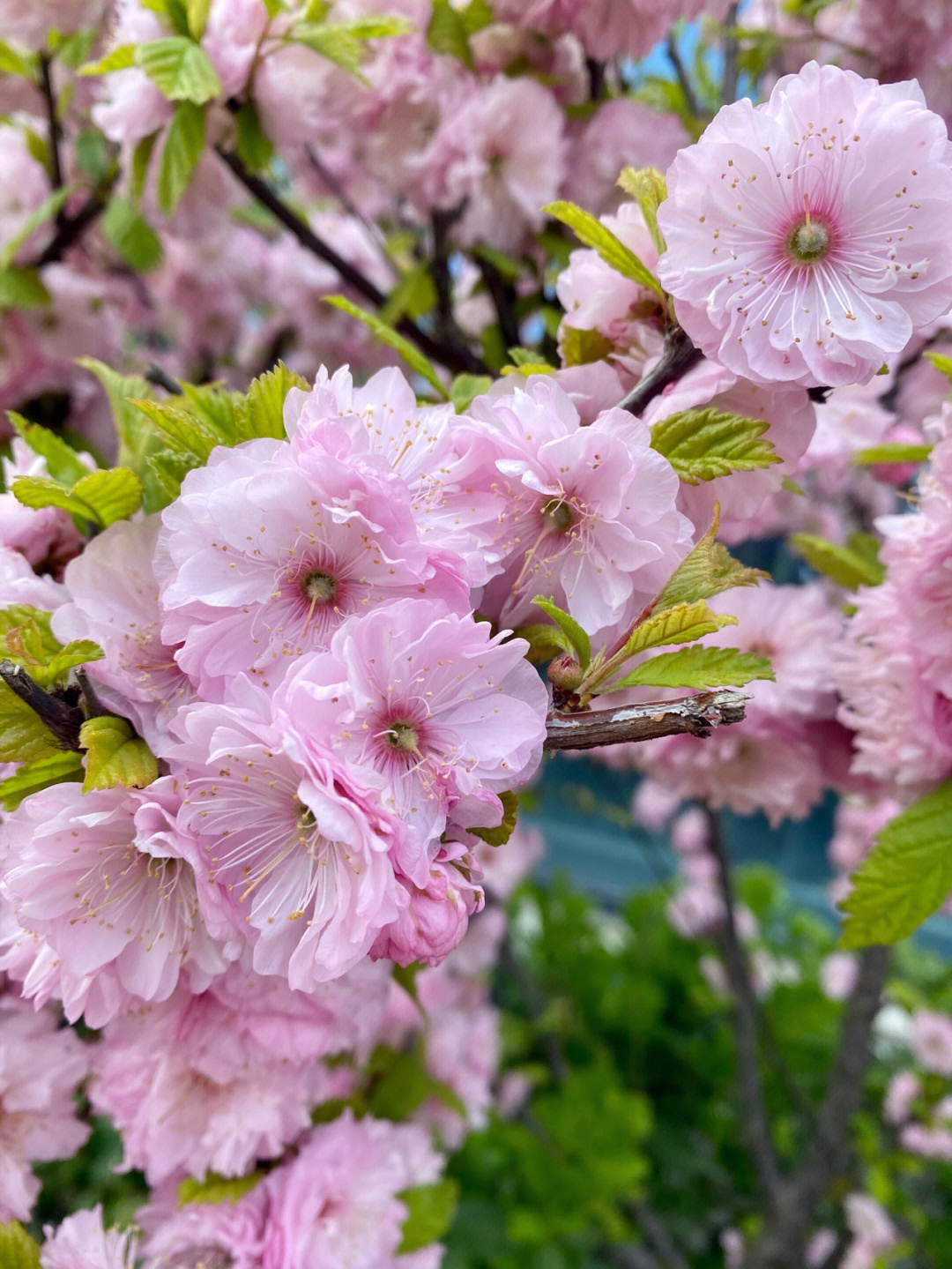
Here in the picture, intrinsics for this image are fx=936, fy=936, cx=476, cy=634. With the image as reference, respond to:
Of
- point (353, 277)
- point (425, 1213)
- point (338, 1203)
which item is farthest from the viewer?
point (353, 277)

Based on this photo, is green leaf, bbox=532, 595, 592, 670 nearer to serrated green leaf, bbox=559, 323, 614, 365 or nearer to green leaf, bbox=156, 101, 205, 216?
serrated green leaf, bbox=559, 323, 614, 365

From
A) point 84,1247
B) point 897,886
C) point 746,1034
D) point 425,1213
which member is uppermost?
point 897,886

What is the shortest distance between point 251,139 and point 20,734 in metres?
0.57

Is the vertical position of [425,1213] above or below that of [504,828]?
below

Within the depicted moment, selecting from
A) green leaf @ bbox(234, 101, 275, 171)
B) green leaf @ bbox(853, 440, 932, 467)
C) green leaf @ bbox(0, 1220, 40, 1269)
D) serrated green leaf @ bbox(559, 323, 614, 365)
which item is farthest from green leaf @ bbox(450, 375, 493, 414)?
green leaf @ bbox(0, 1220, 40, 1269)

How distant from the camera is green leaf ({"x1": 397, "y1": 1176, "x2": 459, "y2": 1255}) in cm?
71

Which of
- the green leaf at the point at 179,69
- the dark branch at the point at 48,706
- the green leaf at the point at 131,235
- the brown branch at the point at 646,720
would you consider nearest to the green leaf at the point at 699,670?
the brown branch at the point at 646,720

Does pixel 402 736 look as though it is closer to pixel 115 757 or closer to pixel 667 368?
pixel 115 757

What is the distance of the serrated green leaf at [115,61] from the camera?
654mm

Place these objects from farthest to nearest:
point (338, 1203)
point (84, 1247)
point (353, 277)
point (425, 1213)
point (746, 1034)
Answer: point (746, 1034) → point (353, 277) → point (425, 1213) → point (338, 1203) → point (84, 1247)

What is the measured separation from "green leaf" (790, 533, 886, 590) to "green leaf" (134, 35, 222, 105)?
1.72 ft

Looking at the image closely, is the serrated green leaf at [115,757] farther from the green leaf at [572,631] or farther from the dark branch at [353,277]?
the dark branch at [353,277]

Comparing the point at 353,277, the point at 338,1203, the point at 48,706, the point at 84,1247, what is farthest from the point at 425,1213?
Result: the point at 353,277

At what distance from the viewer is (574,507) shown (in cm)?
42
